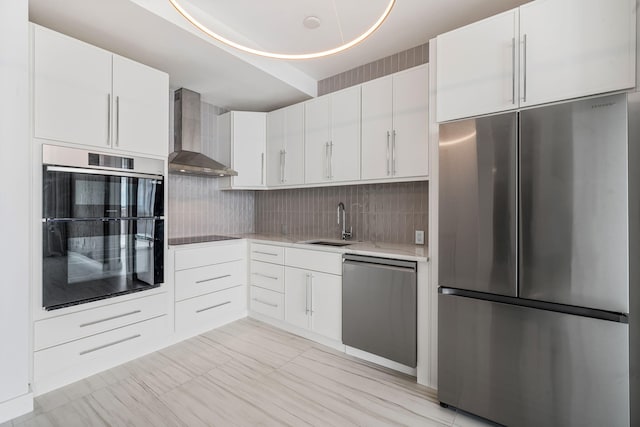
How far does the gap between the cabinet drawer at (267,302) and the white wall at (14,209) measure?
175 cm

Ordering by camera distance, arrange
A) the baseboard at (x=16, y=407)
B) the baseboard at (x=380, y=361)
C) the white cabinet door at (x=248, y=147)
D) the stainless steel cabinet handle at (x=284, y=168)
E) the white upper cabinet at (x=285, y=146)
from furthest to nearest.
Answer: the white cabinet door at (x=248, y=147)
the stainless steel cabinet handle at (x=284, y=168)
the white upper cabinet at (x=285, y=146)
the baseboard at (x=380, y=361)
the baseboard at (x=16, y=407)

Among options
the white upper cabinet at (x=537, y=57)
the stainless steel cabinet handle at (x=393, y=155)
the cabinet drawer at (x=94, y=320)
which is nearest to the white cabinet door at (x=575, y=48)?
the white upper cabinet at (x=537, y=57)

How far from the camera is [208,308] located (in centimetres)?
286

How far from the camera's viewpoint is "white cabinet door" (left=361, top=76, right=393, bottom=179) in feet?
8.20

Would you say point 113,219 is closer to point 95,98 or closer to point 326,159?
point 95,98

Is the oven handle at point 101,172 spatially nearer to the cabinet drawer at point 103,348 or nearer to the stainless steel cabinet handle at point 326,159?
the cabinet drawer at point 103,348

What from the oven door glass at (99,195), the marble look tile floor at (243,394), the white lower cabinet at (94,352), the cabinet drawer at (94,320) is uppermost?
the oven door glass at (99,195)

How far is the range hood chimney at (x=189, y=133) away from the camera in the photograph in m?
3.05

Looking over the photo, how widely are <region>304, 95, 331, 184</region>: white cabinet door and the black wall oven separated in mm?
1393

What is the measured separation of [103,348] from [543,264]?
2.89 metres

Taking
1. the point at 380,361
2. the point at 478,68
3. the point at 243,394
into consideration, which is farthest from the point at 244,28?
the point at 380,361

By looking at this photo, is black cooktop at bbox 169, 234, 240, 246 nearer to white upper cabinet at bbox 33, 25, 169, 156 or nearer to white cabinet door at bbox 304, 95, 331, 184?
white upper cabinet at bbox 33, 25, 169, 156

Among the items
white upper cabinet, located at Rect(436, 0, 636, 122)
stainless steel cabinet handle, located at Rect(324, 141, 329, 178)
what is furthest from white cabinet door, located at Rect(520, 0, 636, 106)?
stainless steel cabinet handle, located at Rect(324, 141, 329, 178)

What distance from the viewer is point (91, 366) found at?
210 centimetres
